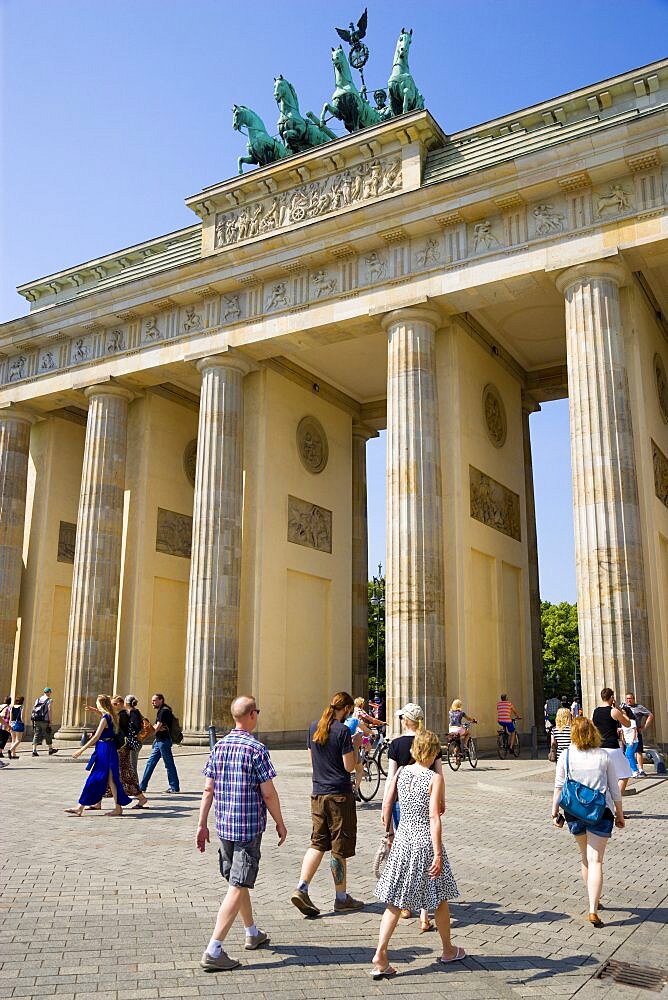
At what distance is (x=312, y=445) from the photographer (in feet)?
95.1

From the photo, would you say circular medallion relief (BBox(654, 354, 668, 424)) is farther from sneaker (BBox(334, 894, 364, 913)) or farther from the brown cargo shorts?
sneaker (BBox(334, 894, 364, 913))

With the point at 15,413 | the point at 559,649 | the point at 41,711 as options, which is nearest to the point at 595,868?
the point at 41,711

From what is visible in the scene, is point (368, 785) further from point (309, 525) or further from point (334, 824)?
point (309, 525)

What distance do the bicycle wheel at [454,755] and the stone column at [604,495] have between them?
2.79m

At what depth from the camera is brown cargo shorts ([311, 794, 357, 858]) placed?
668 centimetres

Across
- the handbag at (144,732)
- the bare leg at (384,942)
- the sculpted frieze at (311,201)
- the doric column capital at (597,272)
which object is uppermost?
the sculpted frieze at (311,201)

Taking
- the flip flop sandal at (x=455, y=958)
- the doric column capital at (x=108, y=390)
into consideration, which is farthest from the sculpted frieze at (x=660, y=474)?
the flip flop sandal at (x=455, y=958)

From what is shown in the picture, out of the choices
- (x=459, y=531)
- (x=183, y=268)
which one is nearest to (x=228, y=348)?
(x=183, y=268)

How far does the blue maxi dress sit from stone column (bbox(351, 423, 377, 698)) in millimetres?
18776

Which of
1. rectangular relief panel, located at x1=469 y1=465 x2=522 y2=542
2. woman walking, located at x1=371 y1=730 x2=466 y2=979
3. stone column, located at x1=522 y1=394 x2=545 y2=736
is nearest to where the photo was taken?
woman walking, located at x1=371 y1=730 x2=466 y2=979

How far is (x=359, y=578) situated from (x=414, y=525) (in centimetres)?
1005

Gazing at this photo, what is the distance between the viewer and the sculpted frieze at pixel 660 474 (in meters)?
21.5

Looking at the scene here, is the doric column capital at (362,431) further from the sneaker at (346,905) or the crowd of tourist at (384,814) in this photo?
the sneaker at (346,905)

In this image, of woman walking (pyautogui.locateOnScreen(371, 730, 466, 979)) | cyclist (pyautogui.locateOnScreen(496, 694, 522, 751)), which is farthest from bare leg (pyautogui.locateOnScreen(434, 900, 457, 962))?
cyclist (pyautogui.locateOnScreen(496, 694, 522, 751))
